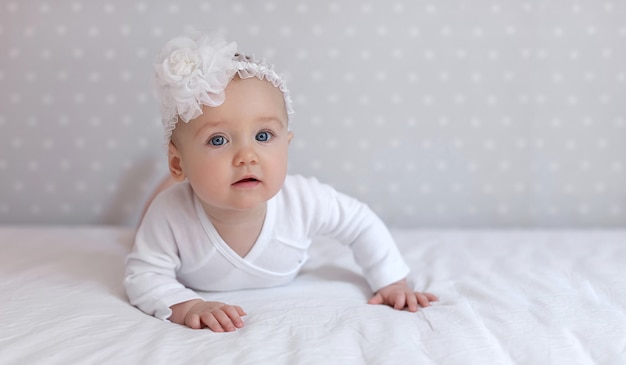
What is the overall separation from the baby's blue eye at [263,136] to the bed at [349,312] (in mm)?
265

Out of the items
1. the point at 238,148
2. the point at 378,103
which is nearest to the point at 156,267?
the point at 238,148

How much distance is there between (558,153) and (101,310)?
1.17 meters

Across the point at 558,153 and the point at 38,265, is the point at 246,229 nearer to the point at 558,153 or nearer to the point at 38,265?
the point at 38,265

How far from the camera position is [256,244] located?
49.6 inches

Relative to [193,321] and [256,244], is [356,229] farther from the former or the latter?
[193,321]

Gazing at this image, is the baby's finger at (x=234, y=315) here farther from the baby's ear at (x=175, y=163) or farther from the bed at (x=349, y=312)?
the baby's ear at (x=175, y=163)

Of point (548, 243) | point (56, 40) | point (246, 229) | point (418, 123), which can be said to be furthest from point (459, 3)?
point (56, 40)

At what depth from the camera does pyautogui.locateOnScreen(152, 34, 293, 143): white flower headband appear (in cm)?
109


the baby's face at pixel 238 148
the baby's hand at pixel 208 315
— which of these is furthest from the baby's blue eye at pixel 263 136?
the baby's hand at pixel 208 315

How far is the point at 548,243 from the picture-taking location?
1559 millimetres

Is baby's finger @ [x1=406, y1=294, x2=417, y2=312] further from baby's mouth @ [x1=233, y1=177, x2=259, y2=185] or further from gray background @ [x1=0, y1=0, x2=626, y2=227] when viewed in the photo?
gray background @ [x1=0, y1=0, x2=626, y2=227]

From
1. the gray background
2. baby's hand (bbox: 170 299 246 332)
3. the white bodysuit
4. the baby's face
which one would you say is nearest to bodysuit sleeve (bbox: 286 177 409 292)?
the white bodysuit

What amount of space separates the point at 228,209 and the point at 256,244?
0.29ft

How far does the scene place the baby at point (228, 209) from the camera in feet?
3.63
